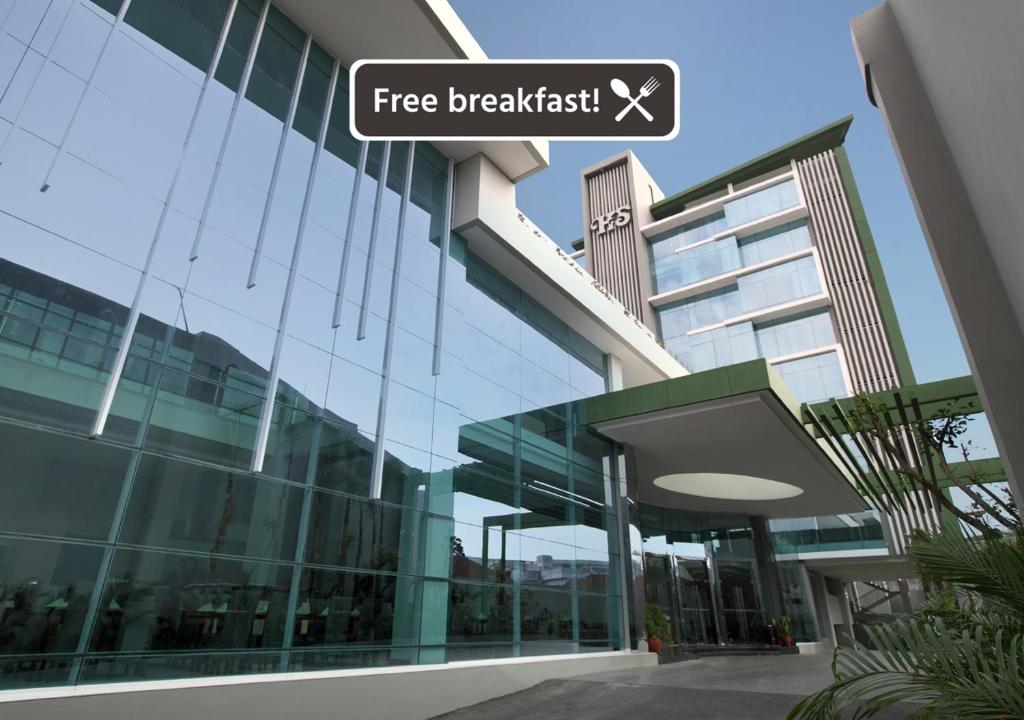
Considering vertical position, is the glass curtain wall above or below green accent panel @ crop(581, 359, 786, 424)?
below

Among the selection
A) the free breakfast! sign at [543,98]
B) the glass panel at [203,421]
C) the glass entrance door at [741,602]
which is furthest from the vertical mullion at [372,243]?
the glass entrance door at [741,602]

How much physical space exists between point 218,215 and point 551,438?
8.99 meters

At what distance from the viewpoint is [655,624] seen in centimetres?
1589

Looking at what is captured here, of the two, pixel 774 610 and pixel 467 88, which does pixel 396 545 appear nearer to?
pixel 467 88

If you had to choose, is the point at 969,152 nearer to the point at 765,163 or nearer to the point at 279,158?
the point at 279,158

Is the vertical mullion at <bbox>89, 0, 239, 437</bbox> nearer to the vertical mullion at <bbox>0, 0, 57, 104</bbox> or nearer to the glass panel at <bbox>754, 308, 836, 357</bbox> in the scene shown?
the vertical mullion at <bbox>0, 0, 57, 104</bbox>

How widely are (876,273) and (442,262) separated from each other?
114 feet

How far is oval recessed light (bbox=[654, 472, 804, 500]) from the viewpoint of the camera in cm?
2117

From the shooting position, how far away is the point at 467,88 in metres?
3.26

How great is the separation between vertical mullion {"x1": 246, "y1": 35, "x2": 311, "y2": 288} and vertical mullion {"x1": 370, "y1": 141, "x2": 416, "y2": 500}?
1785mm

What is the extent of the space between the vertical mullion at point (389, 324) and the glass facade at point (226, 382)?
0.06 meters

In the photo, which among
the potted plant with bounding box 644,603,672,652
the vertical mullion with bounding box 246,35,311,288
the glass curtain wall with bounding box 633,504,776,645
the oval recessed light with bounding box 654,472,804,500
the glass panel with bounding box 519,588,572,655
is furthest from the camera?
the glass curtain wall with bounding box 633,504,776,645

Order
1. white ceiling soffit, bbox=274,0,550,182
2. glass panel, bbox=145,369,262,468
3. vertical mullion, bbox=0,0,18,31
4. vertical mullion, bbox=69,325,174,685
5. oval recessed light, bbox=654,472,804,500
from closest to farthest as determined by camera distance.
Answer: vertical mullion, bbox=69,325,174,685, vertical mullion, bbox=0,0,18,31, glass panel, bbox=145,369,262,468, white ceiling soffit, bbox=274,0,550,182, oval recessed light, bbox=654,472,804,500

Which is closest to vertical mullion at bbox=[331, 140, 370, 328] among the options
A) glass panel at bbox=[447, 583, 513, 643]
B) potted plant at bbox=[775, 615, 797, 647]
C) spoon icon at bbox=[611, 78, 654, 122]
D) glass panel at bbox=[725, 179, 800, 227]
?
glass panel at bbox=[447, 583, 513, 643]
